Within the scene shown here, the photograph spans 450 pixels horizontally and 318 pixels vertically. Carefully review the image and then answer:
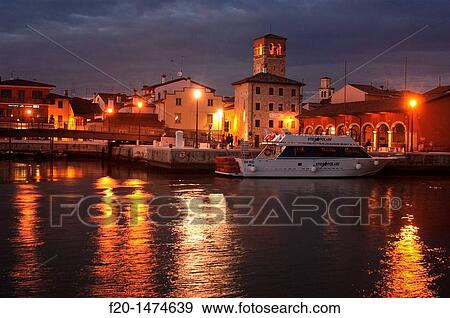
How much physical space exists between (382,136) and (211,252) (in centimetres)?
4807

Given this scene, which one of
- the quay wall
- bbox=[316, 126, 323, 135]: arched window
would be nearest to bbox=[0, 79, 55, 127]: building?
bbox=[316, 126, 323, 135]: arched window

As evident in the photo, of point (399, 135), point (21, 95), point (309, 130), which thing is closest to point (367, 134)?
point (399, 135)

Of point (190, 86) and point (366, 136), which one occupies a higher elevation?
point (190, 86)

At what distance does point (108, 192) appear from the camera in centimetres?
3312

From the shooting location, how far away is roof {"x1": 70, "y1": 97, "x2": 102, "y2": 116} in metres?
100

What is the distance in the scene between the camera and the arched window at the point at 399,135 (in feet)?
197

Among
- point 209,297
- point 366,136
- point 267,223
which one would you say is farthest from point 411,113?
point 209,297

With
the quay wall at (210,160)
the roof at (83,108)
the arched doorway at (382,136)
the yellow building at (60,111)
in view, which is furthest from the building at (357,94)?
the roof at (83,108)

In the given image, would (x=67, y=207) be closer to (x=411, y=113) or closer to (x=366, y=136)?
→ (x=411, y=113)

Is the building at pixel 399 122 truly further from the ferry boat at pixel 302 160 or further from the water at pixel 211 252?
the water at pixel 211 252

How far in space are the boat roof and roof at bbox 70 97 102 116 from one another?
62988 mm

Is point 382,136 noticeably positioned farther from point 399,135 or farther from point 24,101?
point 24,101

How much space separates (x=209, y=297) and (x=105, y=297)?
2.13 meters

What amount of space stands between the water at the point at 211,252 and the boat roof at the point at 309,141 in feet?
41.8
